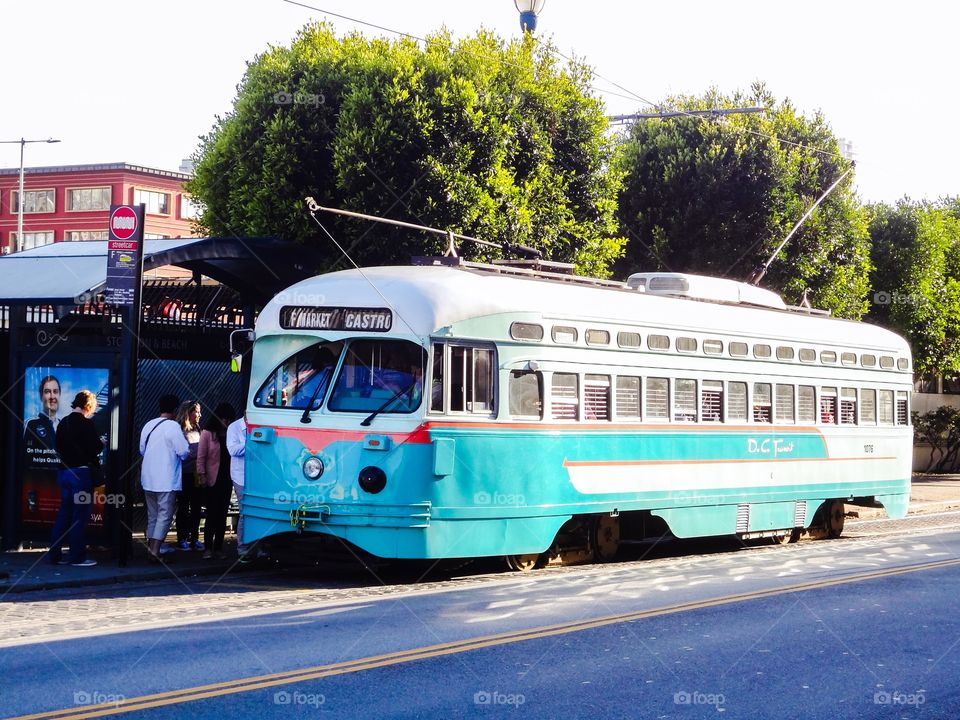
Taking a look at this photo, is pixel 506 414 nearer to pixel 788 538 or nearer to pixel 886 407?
pixel 788 538

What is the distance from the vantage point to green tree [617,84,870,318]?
30.3 m

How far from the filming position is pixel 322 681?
8578 millimetres

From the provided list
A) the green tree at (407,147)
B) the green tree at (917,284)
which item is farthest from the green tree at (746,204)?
the green tree at (407,147)

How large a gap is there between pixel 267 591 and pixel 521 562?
122 inches

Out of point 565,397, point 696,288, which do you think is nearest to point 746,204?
point 696,288

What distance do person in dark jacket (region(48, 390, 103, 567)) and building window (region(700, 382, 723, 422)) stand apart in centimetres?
739

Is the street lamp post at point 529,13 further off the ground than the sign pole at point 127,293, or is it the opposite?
the street lamp post at point 529,13

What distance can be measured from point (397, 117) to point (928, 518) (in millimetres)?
12846

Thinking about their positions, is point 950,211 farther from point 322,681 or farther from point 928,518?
point 322,681

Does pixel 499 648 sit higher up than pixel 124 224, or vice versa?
pixel 124 224

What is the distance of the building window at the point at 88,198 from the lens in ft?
245

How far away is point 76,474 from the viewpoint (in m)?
14.3

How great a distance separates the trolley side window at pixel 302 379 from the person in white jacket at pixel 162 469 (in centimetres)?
111

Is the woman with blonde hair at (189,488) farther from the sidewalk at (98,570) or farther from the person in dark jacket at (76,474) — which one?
the person in dark jacket at (76,474)
